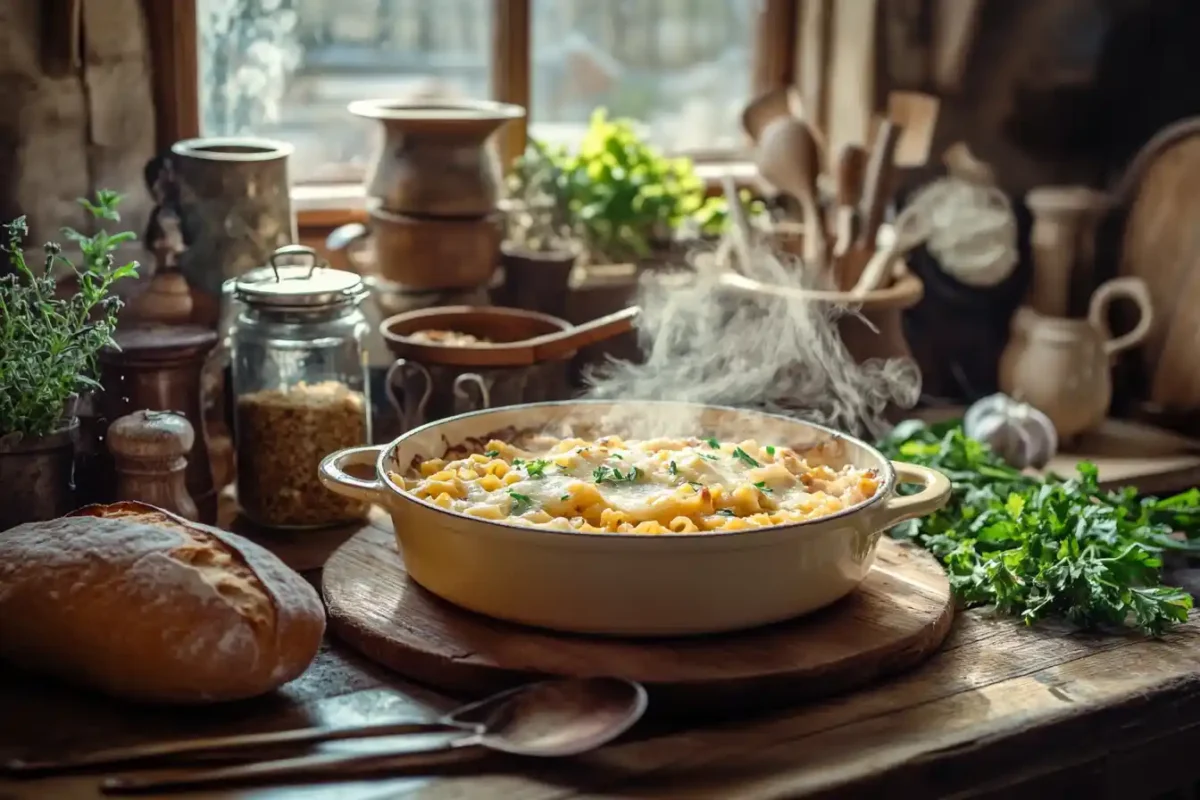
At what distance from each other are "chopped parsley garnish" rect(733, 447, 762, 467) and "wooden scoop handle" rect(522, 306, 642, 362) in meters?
0.30

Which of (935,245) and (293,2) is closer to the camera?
(293,2)

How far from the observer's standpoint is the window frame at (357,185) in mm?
1706

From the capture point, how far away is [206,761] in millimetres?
1023

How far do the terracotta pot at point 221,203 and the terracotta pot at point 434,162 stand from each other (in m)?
0.14

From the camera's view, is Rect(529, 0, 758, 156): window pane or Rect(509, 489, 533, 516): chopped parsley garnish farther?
Rect(529, 0, 758, 156): window pane

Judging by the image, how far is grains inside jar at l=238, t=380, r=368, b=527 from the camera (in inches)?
59.7

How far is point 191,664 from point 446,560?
24cm

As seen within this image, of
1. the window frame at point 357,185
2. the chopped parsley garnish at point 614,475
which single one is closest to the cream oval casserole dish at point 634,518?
the chopped parsley garnish at point 614,475

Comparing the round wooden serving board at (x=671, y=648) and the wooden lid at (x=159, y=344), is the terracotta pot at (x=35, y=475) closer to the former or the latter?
the wooden lid at (x=159, y=344)

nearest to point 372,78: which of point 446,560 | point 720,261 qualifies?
point 720,261

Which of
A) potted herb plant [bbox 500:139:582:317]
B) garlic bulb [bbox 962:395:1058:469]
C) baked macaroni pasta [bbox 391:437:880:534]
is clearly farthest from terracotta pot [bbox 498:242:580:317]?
garlic bulb [bbox 962:395:1058:469]

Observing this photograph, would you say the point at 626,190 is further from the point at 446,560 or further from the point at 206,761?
the point at 206,761

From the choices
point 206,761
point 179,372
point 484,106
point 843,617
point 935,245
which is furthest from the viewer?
point 935,245

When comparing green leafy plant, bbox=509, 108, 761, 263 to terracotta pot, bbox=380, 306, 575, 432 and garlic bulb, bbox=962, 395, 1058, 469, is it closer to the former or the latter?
terracotta pot, bbox=380, 306, 575, 432
